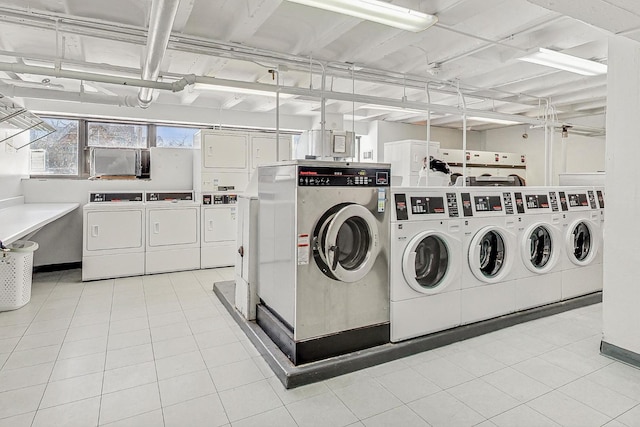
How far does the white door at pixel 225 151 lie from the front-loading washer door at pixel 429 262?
3810 mm

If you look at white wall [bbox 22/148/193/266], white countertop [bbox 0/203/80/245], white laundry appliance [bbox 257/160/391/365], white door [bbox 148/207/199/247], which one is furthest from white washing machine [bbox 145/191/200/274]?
white laundry appliance [bbox 257/160/391/365]

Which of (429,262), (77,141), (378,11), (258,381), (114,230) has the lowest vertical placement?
(258,381)

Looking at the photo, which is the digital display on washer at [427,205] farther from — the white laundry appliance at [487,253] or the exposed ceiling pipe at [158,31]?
the exposed ceiling pipe at [158,31]

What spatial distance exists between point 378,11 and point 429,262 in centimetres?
206

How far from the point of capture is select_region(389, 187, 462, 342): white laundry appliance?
2963mm

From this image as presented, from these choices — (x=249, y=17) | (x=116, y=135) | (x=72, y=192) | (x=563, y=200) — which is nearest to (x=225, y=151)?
(x=116, y=135)

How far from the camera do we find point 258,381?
2592mm

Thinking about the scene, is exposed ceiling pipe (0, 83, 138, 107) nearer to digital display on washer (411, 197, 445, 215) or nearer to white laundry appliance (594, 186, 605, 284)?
digital display on washer (411, 197, 445, 215)

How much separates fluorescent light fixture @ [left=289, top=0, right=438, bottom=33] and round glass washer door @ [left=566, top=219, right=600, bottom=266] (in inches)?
110

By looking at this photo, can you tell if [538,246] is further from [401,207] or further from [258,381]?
[258,381]

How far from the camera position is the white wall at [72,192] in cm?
569

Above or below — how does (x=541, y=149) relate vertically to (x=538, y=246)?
above

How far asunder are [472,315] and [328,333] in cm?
145

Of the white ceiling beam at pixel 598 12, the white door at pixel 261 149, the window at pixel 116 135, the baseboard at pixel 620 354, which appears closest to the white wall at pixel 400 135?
the white door at pixel 261 149
